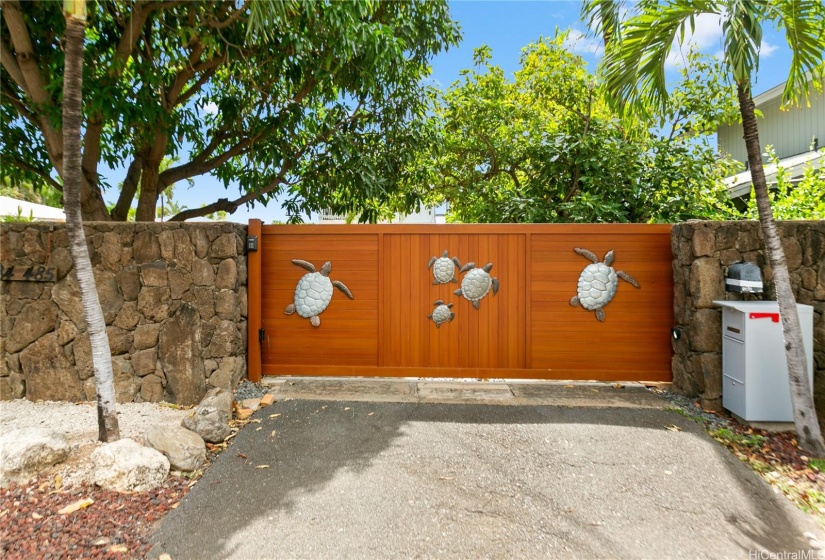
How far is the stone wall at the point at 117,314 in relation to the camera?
155 inches

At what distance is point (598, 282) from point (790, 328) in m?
1.53

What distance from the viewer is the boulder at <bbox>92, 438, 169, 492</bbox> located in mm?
2500

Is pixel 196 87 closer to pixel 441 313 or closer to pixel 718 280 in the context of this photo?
pixel 441 313

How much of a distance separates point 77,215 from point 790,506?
15.2ft

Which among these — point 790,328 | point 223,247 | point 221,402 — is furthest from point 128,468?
point 790,328

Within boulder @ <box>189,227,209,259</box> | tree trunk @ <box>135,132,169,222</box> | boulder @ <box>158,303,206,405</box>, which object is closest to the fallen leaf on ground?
boulder @ <box>158,303,206,405</box>

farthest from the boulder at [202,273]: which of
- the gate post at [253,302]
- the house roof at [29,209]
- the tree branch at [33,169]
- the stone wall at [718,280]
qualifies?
the house roof at [29,209]

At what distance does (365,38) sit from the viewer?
14.9 ft

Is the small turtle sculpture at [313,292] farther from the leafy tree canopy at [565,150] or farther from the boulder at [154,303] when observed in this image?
the leafy tree canopy at [565,150]

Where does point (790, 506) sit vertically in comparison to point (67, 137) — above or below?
below

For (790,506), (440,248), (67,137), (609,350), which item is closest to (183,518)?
(67,137)

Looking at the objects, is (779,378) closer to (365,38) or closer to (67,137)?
(365,38)

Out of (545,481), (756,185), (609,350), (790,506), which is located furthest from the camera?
(609,350)

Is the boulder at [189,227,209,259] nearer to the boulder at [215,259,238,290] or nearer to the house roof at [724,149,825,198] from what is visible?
the boulder at [215,259,238,290]
